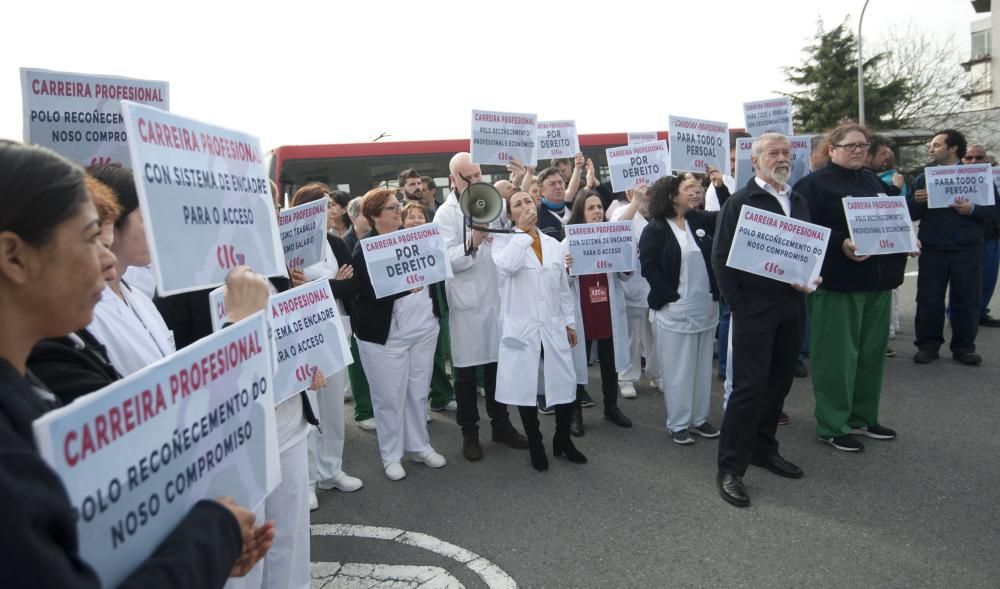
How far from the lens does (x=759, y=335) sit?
391cm

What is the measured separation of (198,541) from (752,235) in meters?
3.52

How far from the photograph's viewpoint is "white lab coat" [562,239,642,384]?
521 cm

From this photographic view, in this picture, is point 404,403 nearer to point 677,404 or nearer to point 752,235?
point 677,404

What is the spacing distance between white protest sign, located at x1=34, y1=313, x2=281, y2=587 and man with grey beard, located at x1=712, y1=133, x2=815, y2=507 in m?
3.04

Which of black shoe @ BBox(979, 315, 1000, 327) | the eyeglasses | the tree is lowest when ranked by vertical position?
black shoe @ BBox(979, 315, 1000, 327)

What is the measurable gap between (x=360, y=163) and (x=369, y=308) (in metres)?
10.3

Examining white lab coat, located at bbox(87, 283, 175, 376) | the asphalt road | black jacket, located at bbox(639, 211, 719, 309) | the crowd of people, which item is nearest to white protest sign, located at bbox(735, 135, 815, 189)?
the crowd of people

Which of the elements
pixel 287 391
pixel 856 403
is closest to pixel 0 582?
pixel 287 391

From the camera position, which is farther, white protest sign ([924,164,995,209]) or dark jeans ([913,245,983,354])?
dark jeans ([913,245,983,354])

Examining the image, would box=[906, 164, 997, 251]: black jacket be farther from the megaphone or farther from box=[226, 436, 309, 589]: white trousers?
box=[226, 436, 309, 589]: white trousers

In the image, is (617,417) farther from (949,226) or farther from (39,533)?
(39,533)

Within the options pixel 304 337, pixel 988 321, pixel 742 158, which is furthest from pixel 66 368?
pixel 988 321

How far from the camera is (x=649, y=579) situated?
3.02 m

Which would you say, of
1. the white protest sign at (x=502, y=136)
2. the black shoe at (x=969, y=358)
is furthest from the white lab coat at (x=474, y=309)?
the black shoe at (x=969, y=358)
